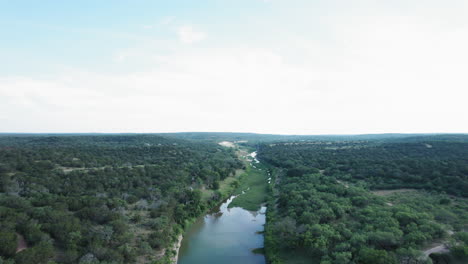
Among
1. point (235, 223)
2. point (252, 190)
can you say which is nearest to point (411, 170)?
point (252, 190)

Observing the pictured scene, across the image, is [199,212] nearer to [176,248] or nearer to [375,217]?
[176,248]

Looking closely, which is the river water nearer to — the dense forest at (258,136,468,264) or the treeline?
the dense forest at (258,136,468,264)

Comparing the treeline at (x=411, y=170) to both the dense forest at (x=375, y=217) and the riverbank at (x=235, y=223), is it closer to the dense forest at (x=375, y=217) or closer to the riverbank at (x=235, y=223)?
the dense forest at (x=375, y=217)

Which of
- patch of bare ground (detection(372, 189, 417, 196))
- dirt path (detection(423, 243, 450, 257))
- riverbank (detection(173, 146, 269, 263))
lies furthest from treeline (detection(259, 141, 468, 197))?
dirt path (detection(423, 243, 450, 257))

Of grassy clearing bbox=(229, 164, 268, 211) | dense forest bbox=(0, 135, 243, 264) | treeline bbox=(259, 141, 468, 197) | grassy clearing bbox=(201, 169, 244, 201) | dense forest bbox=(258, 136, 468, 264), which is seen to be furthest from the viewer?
grassy clearing bbox=(201, 169, 244, 201)

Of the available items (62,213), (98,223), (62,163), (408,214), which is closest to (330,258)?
(408,214)

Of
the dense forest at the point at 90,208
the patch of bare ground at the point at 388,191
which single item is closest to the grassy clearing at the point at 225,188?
the dense forest at the point at 90,208

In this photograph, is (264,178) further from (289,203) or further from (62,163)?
(62,163)
